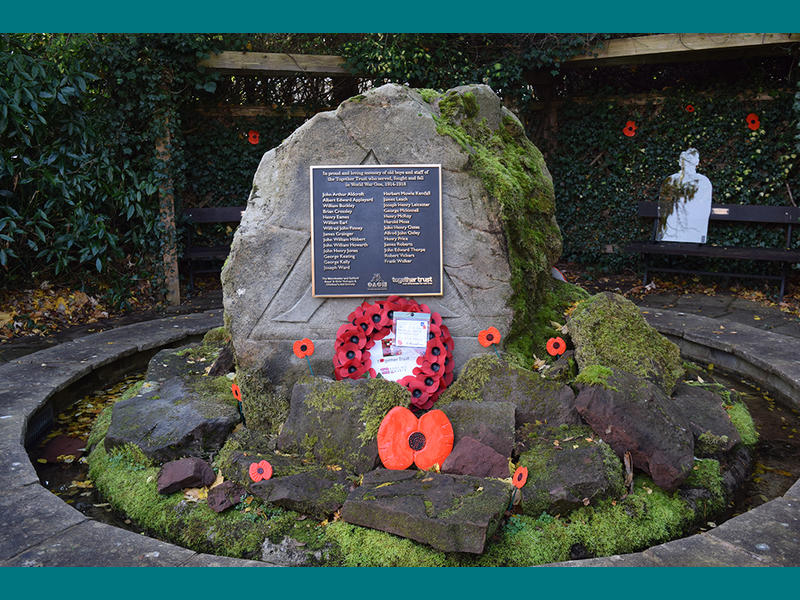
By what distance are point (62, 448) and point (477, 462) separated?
9.18 feet

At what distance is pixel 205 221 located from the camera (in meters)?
8.48

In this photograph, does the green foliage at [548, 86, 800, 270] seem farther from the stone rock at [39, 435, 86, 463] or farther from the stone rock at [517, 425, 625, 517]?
the stone rock at [39, 435, 86, 463]

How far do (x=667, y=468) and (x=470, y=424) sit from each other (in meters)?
1.06

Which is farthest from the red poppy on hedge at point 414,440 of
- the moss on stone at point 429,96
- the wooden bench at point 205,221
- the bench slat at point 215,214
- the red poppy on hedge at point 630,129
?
the red poppy on hedge at point 630,129

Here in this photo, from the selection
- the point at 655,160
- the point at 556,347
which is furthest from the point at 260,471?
the point at 655,160

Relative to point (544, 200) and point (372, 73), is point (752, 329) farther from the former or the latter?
point (372, 73)

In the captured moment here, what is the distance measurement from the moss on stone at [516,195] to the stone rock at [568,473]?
1031 mm

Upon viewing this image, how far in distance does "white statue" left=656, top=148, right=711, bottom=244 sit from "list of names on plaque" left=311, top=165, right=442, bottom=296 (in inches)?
215

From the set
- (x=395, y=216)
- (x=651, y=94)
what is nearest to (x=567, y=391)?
(x=395, y=216)

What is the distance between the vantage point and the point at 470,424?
12.3 ft

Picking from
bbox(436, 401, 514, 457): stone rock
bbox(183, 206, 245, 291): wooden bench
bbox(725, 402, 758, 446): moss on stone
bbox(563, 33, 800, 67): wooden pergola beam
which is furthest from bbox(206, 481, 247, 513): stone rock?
bbox(563, 33, 800, 67): wooden pergola beam

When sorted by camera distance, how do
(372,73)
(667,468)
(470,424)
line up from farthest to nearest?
(372,73) < (470,424) < (667,468)

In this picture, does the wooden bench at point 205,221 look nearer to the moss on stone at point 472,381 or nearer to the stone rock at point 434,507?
the moss on stone at point 472,381

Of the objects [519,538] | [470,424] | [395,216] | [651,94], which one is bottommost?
[519,538]
